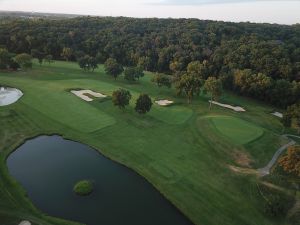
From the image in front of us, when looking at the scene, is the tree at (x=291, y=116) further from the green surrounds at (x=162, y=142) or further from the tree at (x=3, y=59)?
the tree at (x=3, y=59)

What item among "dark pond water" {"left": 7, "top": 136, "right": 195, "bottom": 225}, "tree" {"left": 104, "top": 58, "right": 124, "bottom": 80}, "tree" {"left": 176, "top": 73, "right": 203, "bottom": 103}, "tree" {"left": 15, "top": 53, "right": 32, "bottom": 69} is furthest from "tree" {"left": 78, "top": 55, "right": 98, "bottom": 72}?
"dark pond water" {"left": 7, "top": 136, "right": 195, "bottom": 225}

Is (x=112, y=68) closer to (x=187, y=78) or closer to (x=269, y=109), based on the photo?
(x=187, y=78)

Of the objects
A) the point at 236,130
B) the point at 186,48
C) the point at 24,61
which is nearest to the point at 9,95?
the point at 24,61

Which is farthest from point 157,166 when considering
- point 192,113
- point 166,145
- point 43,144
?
point 192,113

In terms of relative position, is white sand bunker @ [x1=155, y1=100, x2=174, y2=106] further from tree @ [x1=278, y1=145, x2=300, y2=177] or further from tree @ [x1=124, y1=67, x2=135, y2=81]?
tree @ [x1=278, y1=145, x2=300, y2=177]

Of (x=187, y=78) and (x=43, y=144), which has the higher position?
(x=187, y=78)

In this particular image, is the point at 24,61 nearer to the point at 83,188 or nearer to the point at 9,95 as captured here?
the point at 9,95
